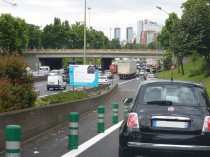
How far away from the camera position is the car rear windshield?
7.99 m

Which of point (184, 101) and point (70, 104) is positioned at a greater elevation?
point (184, 101)

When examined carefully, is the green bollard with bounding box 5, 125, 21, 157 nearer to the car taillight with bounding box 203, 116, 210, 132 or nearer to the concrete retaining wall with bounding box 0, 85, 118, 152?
the car taillight with bounding box 203, 116, 210, 132

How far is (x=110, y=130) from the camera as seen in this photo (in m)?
14.9

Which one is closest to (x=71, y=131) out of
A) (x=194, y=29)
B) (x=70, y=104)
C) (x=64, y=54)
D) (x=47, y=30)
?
(x=70, y=104)

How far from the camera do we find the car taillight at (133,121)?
305 inches

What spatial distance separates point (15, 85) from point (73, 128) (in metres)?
5.24

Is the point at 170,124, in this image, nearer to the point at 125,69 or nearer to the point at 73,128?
the point at 73,128

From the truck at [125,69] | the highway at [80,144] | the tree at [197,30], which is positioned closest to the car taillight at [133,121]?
the highway at [80,144]

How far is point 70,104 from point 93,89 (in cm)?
2527

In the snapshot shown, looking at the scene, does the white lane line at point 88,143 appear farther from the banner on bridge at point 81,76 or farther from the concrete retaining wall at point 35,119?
the banner on bridge at point 81,76

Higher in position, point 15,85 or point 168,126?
point 15,85

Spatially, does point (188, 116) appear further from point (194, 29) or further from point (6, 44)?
point (6, 44)

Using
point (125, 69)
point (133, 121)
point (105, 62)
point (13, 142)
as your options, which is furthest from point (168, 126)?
point (105, 62)

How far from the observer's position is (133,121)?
7801 millimetres
